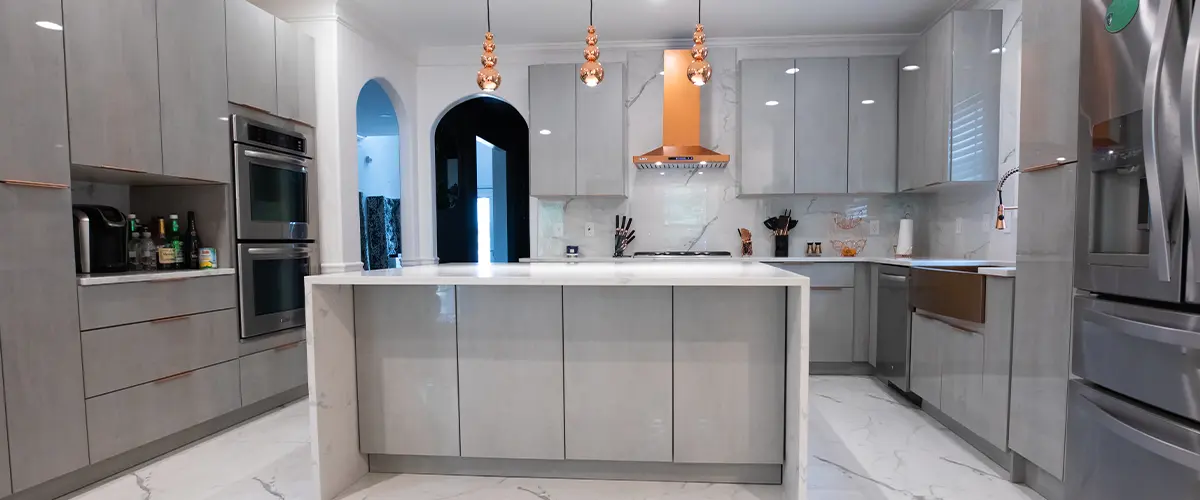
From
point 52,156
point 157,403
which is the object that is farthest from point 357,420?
point 52,156

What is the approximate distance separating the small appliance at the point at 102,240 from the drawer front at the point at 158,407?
559mm

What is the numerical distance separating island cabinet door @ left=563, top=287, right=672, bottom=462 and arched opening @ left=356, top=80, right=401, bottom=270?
307cm

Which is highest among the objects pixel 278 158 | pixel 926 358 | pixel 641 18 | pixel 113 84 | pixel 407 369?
pixel 641 18

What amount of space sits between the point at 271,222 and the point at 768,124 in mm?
3306

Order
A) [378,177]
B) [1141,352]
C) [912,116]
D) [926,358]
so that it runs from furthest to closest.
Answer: [378,177], [912,116], [926,358], [1141,352]

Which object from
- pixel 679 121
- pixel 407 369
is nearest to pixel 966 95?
pixel 679 121

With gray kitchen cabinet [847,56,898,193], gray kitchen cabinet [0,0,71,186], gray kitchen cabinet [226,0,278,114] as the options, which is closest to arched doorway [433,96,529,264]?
gray kitchen cabinet [226,0,278,114]

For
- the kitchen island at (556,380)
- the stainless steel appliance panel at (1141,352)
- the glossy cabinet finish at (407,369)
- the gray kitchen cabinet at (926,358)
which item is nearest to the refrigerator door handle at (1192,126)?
the stainless steel appliance panel at (1141,352)

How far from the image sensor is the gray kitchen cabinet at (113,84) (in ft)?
6.44

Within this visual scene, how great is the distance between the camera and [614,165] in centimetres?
397

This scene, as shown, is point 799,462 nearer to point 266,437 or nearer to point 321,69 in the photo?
point 266,437

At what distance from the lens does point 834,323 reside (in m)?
3.54

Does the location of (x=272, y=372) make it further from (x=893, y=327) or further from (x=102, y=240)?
(x=893, y=327)

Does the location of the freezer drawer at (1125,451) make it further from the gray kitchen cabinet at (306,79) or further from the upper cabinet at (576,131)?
the gray kitchen cabinet at (306,79)
